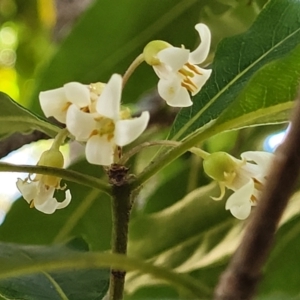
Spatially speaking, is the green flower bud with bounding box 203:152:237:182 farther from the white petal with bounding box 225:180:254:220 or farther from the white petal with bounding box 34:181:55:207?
the white petal with bounding box 34:181:55:207

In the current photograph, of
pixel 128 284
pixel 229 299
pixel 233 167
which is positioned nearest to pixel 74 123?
pixel 233 167

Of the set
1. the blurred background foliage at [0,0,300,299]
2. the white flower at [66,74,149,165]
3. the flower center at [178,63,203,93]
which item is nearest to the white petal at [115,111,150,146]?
the white flower at [66,74,149,165]

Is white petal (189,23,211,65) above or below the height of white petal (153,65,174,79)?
above

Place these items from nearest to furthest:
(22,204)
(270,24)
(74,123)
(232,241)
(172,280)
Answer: (172,280), (74,123), (270,24), (232,241), (22,204)

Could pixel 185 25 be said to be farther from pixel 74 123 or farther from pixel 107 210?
pixel 74 123

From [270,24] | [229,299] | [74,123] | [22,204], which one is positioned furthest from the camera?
[22,204]

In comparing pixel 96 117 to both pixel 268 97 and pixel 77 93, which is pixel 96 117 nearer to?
pixel 77 93

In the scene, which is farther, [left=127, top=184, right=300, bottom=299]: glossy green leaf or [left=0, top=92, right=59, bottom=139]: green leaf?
[left=127, top=184, right=300, bottom=299]: glossy green leaf
